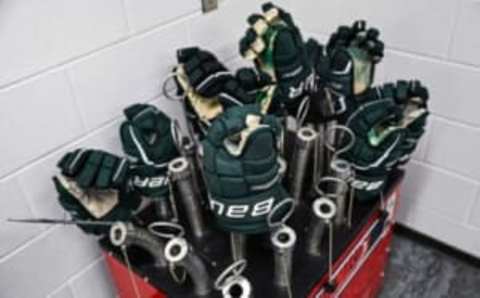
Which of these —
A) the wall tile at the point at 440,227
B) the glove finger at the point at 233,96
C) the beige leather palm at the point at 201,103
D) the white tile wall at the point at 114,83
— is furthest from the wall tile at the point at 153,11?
the wall tile at the point at 440,227

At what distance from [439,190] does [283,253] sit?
904 mm

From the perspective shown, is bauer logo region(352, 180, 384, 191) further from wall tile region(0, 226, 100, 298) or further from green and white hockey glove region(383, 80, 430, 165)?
wall tile region(0, 226, 100, 298)

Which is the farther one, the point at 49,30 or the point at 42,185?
the point at 42,185

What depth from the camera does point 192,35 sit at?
116 centimetres

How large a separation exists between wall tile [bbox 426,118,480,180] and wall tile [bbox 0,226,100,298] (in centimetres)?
107

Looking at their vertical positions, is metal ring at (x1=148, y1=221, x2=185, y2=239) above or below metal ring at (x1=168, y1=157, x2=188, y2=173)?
below

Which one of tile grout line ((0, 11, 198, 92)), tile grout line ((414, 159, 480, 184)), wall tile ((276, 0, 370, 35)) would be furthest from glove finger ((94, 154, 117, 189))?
tile grout line ((414, 159, 480, 184))

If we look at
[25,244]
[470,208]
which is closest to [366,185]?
[470,208]

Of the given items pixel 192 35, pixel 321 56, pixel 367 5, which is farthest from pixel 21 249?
pixel 367 5

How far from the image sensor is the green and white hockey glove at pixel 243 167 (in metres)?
0.76

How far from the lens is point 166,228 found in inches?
41.0

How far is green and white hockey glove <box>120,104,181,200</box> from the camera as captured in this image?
3.10 feet

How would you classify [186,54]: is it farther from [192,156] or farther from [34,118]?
[34,118]

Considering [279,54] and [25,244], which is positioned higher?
[279,54]
